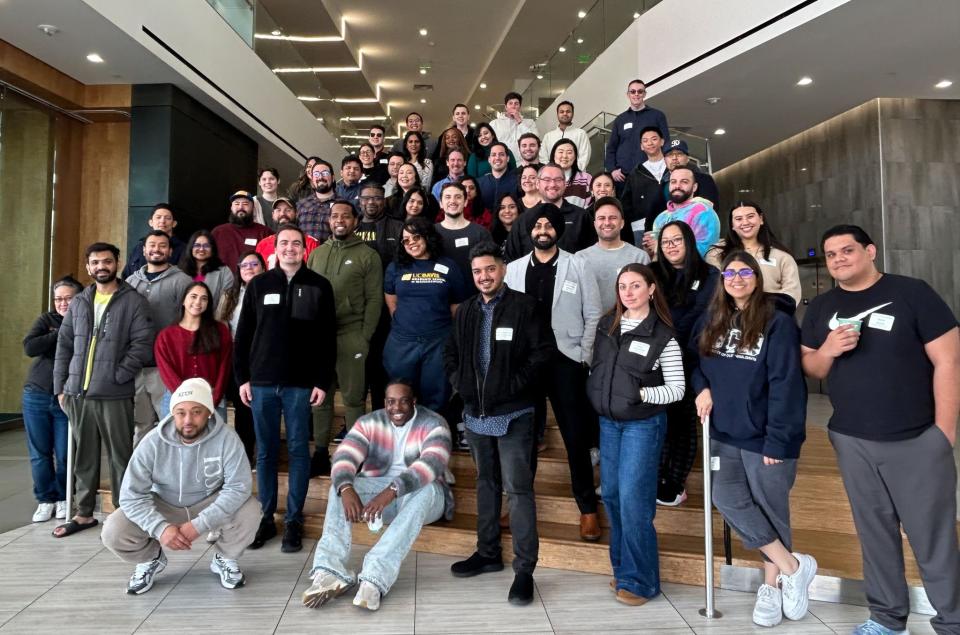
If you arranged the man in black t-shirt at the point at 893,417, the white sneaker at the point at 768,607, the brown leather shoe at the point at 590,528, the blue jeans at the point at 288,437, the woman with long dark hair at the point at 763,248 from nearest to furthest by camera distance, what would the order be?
the man in black t-shirt at the point at 893,417 → the white sneaker at the point at 768,607 → the brown leather shoe at the point at 590,528 → the woman with long dark hair at the point at 763,248 → the blue jeans at the point at 288,437

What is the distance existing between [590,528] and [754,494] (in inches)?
39.0

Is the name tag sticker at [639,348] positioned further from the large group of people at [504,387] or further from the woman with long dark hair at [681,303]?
the woman with long dark hair at [681,303]

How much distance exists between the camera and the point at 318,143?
1239 centimetres

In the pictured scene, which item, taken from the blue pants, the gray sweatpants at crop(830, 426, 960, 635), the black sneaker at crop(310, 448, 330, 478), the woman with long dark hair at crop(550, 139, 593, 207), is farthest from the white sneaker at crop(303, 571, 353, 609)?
the woman with long dark hair at crop(550, 139, 593, 207)

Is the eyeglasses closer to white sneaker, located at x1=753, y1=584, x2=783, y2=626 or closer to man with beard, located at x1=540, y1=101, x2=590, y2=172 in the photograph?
white sneaker, located at x1=753, y1=584, x2=783, y2=626

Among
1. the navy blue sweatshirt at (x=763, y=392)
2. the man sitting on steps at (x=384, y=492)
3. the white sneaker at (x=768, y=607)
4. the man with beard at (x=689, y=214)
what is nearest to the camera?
the navy blue sweatshirt at (x=763, y=392)

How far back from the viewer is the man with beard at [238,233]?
5.46 meters

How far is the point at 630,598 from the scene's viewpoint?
118 inches

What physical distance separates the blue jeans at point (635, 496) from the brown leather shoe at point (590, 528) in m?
0.36

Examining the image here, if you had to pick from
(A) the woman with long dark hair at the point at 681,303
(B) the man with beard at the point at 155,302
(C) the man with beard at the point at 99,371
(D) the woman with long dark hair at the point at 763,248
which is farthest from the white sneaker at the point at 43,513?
(D) the woman with long dark hair at the point at 763,248

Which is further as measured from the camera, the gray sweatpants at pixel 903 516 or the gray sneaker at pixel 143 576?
the gray sneaker at pixel 143 576

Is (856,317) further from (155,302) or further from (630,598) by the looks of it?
(155,302)

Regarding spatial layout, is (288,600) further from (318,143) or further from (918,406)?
(318,143)

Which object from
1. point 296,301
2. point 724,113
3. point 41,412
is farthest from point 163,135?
point 724,113
